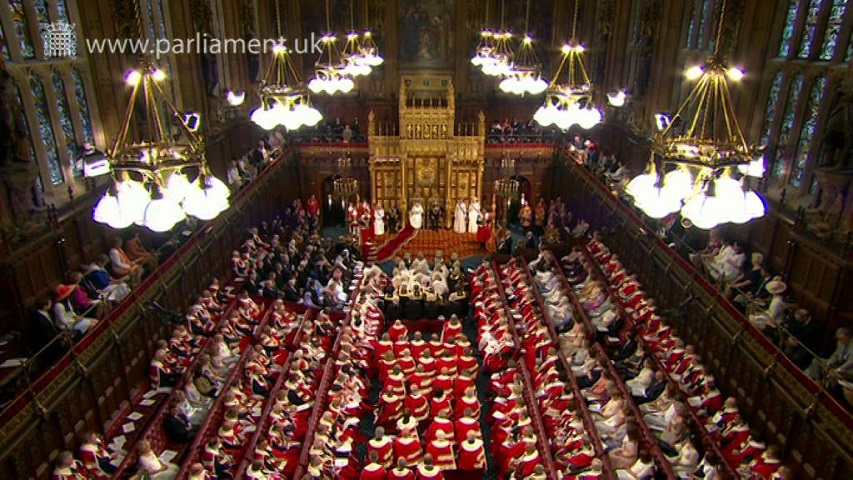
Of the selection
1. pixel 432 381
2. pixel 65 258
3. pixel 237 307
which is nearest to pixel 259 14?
pixel 237 307

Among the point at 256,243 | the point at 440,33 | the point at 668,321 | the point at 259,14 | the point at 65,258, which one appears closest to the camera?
the point at 65,258

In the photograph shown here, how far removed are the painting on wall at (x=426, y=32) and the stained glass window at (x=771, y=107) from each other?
1607 cm

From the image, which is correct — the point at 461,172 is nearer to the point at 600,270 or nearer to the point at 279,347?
the point at 600,270

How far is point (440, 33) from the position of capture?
27.4 meters

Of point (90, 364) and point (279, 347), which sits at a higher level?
point (90, 364)

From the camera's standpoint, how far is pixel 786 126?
13.5 metres

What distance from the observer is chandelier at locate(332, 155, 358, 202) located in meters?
23.1

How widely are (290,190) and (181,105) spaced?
7709 millimetres

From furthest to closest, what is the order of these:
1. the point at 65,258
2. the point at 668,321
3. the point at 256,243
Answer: the point at 256,243 → the point at 668,321 → the point at 65,258

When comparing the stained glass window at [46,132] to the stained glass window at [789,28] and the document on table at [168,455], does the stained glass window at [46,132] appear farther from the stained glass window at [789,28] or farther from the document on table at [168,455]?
the stained glass window at [789,28]

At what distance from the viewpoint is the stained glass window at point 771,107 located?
13766 millimetres

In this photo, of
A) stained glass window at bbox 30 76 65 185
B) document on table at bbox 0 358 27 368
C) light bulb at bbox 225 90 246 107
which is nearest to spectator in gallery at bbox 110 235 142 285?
stained glass window at bbox 30 76 65 185

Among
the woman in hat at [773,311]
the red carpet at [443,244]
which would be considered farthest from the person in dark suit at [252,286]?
the woman in hat at [773,311]

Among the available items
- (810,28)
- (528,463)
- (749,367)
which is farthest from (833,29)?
(528,463)
